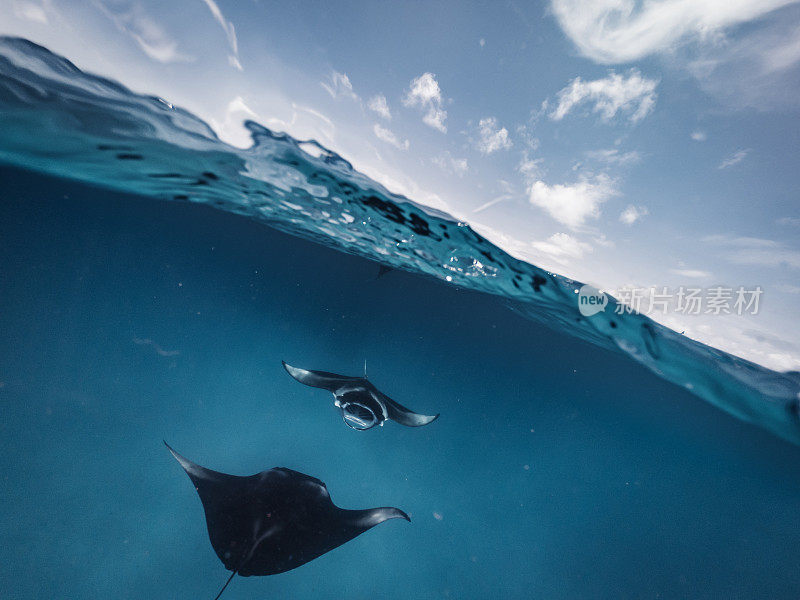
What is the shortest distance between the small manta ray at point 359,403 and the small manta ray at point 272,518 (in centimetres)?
175

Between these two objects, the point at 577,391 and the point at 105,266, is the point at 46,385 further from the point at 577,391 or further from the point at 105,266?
the point at 577,391

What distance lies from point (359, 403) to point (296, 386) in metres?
24.2

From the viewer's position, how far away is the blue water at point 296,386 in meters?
9.15

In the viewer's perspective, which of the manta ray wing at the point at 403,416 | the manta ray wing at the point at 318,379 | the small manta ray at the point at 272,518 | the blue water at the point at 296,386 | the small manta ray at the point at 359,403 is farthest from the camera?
the blue water at the point at 296,386

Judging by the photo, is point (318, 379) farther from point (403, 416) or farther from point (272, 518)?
point (272, 518)

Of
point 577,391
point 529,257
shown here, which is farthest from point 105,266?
point 577,391

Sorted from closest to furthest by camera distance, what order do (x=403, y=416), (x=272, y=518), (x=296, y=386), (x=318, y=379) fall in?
(x=272, y=518)
(x=403, y=416)
(x=318, y=379)
(x=296, y=386)

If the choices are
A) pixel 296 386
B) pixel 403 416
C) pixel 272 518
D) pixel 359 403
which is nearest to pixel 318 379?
pixel 359 403

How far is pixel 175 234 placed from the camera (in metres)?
27.0

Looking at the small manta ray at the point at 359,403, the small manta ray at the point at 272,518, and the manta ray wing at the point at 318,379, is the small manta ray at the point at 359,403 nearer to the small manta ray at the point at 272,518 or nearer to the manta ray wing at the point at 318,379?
the manta ray wing at the point at 318,379

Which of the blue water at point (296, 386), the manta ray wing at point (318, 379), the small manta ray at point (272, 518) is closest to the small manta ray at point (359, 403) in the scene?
the manta ray wing at point (318, 379)

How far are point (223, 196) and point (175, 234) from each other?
2105 cm

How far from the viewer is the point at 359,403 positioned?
23.6ft

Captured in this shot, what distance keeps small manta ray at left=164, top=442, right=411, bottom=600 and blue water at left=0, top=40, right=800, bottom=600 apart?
6.73 m
